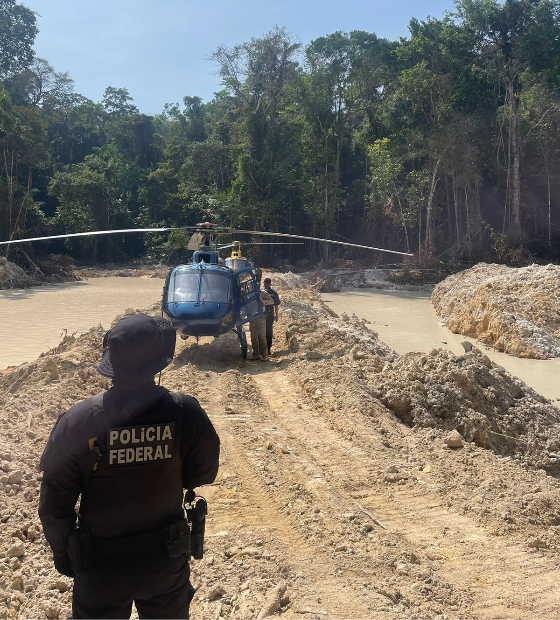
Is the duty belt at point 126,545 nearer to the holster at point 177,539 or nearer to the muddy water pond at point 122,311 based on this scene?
the holster at point 177,539

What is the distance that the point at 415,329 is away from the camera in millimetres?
18766

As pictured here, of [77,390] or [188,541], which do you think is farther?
[77,390]

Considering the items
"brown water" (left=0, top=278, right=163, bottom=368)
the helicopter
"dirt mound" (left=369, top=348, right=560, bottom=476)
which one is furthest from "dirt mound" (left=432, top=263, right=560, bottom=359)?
"brown water" (left=0, top=278, right=163, bottom=368)

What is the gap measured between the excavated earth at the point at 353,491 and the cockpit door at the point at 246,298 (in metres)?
1.27

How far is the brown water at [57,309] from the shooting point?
50.0ft

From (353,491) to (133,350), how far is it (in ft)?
10.7

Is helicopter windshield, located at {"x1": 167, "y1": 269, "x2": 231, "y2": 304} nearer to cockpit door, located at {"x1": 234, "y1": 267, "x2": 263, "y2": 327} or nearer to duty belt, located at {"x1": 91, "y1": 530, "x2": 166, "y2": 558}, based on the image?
cockpit door, located at {"x1": 234, "y1": 267, "x2": 263, "y2": 327}

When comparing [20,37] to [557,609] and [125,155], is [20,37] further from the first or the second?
[557,609]

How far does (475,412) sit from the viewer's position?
714 cm

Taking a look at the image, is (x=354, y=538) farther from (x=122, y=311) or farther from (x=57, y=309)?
(x=57, y=309)

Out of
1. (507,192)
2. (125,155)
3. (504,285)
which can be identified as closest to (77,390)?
(504,285)

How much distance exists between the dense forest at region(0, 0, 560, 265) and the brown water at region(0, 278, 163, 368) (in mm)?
6218

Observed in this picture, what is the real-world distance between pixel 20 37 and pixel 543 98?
128 ft

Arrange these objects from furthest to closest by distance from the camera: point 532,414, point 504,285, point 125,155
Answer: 1. point 125,155
2. point 504,285
3. point 532,414
